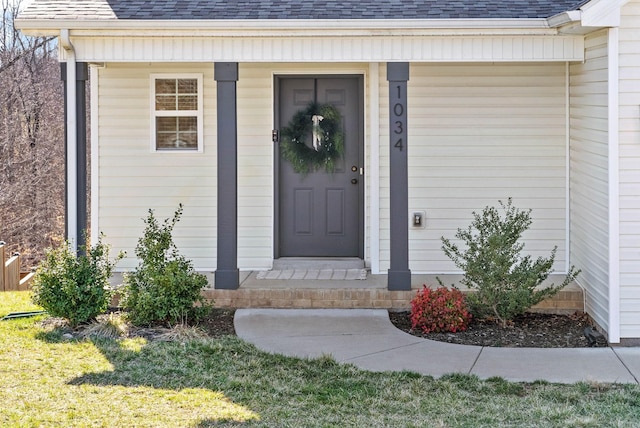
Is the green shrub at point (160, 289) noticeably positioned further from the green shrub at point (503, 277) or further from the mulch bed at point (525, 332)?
the green shrub at point (503, 277)

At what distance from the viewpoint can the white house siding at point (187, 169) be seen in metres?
11.1

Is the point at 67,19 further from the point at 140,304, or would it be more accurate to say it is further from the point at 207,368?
the point at 207,368

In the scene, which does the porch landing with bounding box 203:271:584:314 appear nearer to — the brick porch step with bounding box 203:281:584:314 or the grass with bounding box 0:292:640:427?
the brick porch step with bounding box 203:281:584:314

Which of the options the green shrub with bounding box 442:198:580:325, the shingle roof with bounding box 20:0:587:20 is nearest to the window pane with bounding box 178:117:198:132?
the shingle roof with bounding box 20:0:587:20

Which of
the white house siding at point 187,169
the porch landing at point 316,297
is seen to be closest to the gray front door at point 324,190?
the white house siding at point 187,169

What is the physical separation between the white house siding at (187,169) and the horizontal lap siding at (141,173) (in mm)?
11

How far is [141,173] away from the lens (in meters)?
11.1

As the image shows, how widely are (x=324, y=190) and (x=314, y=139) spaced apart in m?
0.59

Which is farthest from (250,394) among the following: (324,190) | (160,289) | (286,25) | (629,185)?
(324,190)

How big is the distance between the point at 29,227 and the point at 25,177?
104 cm

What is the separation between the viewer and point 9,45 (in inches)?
943

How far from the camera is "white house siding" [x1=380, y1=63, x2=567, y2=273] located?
425 inches

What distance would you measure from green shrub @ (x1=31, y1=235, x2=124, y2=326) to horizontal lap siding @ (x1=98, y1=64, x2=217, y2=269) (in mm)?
1992

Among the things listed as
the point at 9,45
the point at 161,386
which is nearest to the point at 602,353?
the point at 161,386
